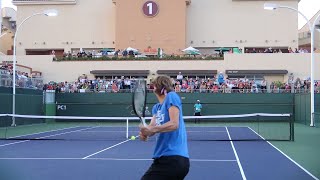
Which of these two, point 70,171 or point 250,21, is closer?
point 70,171

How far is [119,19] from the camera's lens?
51.4m

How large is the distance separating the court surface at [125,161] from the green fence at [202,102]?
59.1 feet

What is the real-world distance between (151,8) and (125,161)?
39213mm

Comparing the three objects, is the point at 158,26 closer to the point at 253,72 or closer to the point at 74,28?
the point at 74,28

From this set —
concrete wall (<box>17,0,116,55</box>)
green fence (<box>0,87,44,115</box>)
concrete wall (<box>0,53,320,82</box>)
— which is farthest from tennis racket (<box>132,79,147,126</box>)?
concrete wall (<box>17,0,116,55</box>)

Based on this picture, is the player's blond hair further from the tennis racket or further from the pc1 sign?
the pc1 sign

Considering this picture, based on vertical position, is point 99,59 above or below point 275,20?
below

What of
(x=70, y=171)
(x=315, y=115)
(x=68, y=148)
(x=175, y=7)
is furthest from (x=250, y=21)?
(x=70, y=171)

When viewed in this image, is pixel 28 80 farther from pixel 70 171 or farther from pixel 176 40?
pixel 70 171

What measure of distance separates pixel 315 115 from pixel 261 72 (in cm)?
1691

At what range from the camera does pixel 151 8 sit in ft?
168

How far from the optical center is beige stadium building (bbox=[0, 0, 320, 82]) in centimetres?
4547

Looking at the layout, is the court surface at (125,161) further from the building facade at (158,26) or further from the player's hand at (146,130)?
the building facade at (158,26)

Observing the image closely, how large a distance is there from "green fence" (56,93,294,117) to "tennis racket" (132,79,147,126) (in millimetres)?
30391
